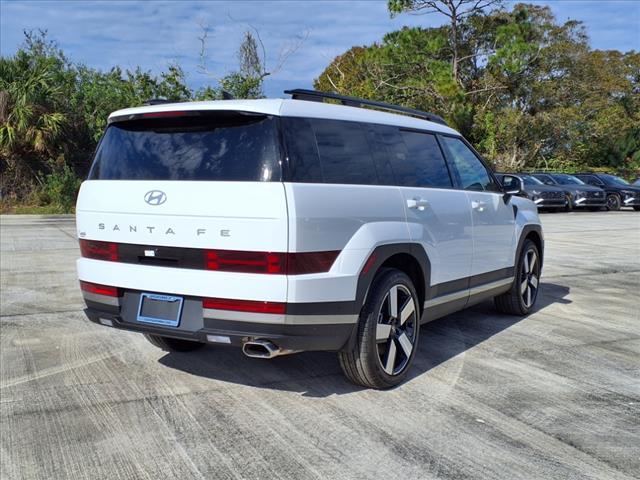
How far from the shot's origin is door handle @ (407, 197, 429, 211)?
15.2 ft

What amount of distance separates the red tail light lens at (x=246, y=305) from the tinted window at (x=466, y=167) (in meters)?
2.49

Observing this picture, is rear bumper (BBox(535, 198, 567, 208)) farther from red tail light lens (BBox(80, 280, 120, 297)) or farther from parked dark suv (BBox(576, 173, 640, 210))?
red tail light lens (BBox(80, 280, 120, 297))

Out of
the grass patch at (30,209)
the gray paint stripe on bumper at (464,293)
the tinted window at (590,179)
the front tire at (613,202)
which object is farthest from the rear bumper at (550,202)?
the gray paint stripe on bumper at (464,293)

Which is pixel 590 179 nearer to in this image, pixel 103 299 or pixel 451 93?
pixel 451 93

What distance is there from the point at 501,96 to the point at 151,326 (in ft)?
118

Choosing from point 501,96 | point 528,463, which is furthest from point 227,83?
point 528,463

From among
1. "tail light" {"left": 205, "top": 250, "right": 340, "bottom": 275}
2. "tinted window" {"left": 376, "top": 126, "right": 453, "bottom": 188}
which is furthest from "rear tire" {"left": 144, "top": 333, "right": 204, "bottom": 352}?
"tinted window" {"left": 376, "top": 126, "right": 453, "bottom": 188}

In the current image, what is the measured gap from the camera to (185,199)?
3938 mm

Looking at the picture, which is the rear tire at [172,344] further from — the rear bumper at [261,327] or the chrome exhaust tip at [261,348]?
the chrome exhaust tip at [261,348]

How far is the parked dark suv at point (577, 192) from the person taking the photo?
26188 millimetres

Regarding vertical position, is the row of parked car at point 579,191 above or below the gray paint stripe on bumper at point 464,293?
above

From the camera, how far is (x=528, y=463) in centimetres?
346

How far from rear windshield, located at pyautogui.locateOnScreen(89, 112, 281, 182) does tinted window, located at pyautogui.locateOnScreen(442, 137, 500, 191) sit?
7.25 feet

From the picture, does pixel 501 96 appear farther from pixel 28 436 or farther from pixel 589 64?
pixel 28 436
